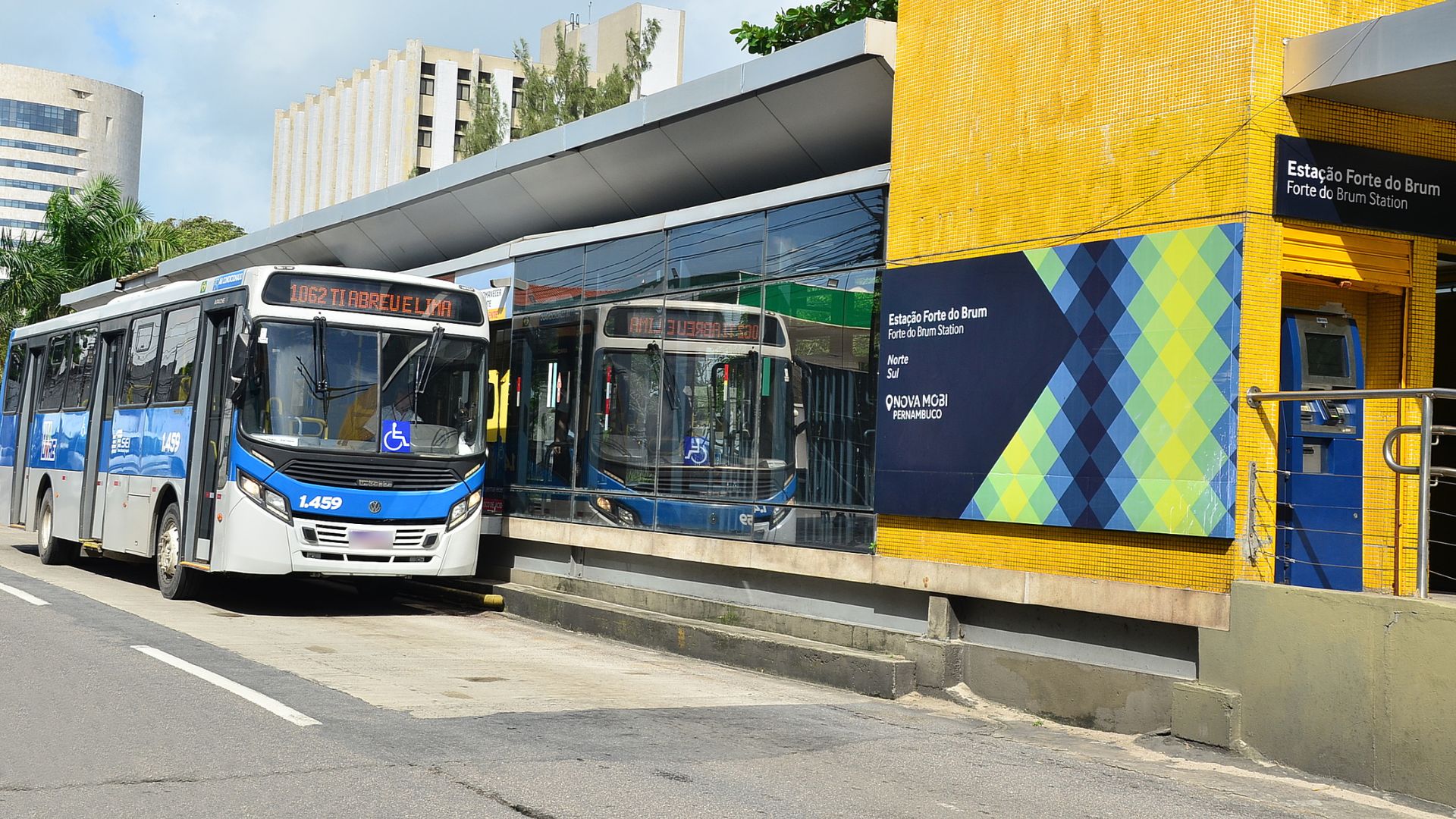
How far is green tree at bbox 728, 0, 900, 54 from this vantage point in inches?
889

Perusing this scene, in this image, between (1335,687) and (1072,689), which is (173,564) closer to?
(1072,689)

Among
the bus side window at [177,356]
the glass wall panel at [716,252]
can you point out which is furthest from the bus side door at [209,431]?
the glass wall panel at [716,252]

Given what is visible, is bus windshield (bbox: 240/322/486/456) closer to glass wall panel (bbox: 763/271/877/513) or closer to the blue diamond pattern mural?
glass wall panel (bbox: 763/271/877/513)

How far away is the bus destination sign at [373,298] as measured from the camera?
14000 millimetres

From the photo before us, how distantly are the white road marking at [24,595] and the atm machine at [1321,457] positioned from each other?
37.0ft

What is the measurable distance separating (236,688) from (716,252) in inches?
248

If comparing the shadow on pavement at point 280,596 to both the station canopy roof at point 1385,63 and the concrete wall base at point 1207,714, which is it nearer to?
the concrete wall base at point 1207,714

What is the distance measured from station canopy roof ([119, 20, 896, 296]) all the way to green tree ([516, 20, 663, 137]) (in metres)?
22.8

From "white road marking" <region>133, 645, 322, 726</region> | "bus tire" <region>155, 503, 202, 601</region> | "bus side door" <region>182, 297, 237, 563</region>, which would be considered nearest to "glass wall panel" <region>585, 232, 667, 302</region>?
"bus side door" <region>182, 297, 237, 563</region>

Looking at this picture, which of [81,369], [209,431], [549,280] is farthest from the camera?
[81,369]

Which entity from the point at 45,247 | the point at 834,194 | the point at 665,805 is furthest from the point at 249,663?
the point at 45,247

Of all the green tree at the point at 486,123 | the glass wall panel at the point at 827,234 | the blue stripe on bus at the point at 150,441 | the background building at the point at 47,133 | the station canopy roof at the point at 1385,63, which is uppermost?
the background building at the point at 47,133

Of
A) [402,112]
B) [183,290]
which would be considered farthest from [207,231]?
[183,290]

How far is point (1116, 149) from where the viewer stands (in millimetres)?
9773
